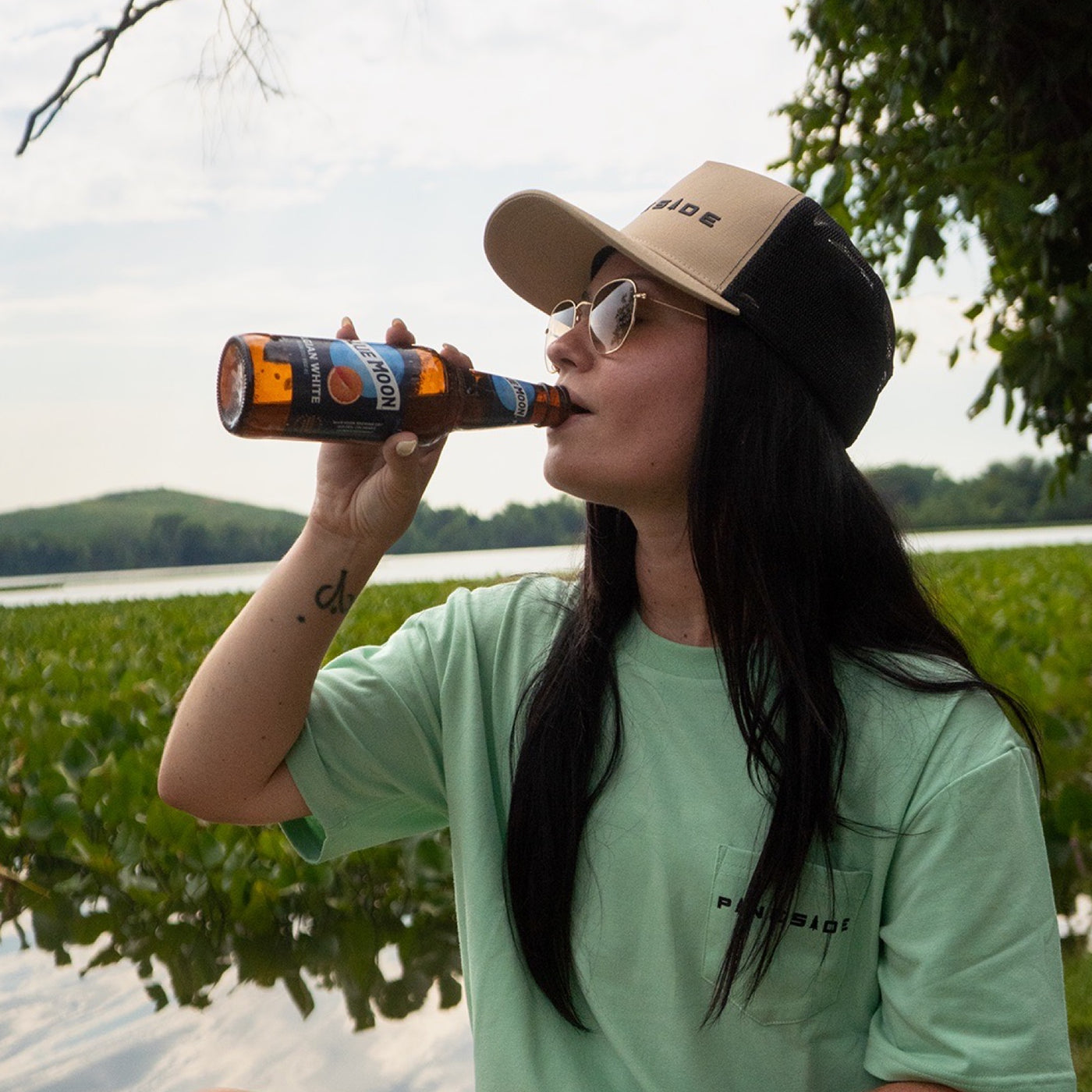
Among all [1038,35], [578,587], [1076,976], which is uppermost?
[1038,35]

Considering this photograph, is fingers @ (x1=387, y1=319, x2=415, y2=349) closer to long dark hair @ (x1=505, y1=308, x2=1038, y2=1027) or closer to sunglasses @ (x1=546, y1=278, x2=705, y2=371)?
sunglasses @ (x1=546, y1=278, x2=705, y2=371)

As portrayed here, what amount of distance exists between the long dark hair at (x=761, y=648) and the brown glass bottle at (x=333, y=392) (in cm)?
25

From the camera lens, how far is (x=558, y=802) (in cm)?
166

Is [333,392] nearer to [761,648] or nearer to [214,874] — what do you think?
[761,648]

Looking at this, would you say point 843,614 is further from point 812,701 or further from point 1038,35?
point 1038,35

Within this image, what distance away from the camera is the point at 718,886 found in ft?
5.10

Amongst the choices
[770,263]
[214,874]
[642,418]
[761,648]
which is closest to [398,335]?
[642,418]

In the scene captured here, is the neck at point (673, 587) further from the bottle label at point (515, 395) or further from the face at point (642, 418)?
the bottle label at point (515, 395)

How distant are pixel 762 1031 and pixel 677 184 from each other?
1123mm

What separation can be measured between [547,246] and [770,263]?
37 cm

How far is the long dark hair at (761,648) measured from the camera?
1.57 metres

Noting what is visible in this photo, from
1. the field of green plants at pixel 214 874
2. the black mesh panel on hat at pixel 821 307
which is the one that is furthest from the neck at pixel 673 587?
the field of green plants at pixel 214 874

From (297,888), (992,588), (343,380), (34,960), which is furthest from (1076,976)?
(992,588)

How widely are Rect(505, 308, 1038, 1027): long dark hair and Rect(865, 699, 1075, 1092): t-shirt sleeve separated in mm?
133
